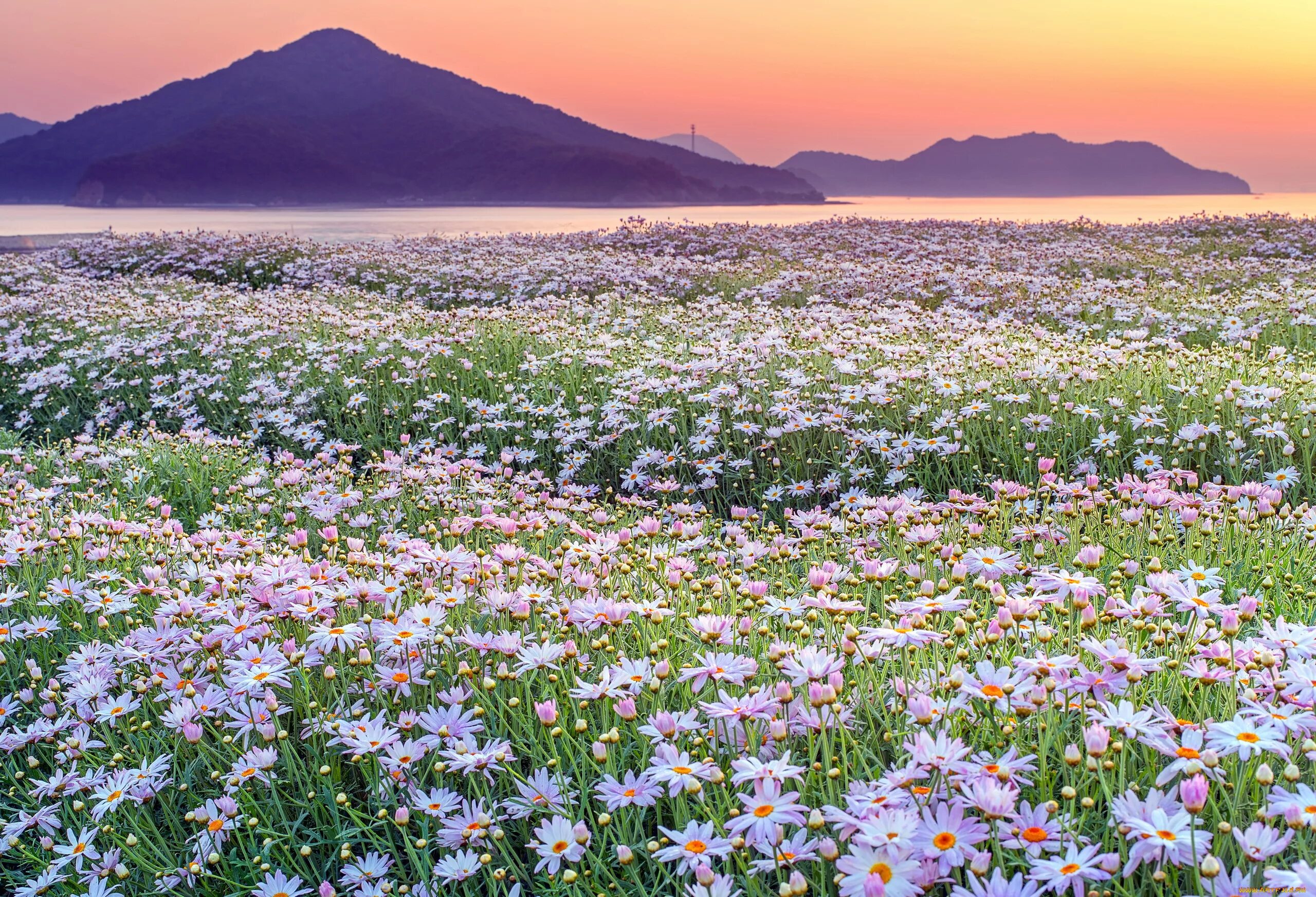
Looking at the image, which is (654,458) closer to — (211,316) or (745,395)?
(745,395)

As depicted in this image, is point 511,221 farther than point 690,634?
Yes

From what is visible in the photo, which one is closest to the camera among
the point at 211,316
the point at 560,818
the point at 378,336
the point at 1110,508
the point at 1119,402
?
the point at 560,818

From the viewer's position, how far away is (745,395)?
667 centimetres

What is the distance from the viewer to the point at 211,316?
11.0 metres

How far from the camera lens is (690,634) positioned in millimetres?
2812

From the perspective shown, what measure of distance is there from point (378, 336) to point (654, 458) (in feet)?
14.1

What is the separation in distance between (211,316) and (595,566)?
9677 millimetres

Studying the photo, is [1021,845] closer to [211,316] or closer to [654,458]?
[654,458]

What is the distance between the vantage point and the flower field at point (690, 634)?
5.70 feet

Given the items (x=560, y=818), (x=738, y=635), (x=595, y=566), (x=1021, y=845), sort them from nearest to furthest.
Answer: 1. (x=1021, y=845)
2. (x=560, y=818)
3. (x=738, y=635)
4. (x=595, y=566)

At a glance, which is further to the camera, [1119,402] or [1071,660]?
[1119,402]

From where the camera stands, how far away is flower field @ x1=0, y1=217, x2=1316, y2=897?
1736 millimetres

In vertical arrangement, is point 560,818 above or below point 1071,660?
below

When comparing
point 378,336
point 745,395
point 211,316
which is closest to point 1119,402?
point 745,395
